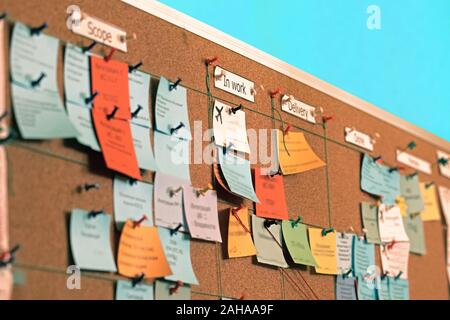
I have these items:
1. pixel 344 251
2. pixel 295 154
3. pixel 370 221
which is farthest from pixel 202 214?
pixel 370 221

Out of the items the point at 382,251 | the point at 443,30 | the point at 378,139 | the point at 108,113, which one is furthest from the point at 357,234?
the point at 443,30

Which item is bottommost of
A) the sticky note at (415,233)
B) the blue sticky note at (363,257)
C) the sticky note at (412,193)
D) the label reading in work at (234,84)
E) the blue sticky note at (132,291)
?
the blue sticky note at (132,291)

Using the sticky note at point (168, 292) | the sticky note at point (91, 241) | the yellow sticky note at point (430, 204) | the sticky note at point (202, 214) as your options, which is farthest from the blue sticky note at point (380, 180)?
the sticky note at point (91, 241)

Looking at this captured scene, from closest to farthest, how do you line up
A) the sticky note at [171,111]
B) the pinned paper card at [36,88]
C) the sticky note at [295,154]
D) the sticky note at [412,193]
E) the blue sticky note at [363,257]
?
the pinned paper card at [36,88] → the sticky note at [171,111] → the sticky note at [295,154] → the blue sticky note at [363,257] → the sticky note at [412,193]

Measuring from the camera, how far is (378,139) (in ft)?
5.66

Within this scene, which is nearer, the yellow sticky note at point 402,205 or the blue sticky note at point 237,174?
the blue sticky note at point 237,174

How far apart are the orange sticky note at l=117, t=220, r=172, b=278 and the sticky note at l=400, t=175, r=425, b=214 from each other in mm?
805

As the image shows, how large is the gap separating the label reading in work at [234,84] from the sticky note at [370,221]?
15.2 inches

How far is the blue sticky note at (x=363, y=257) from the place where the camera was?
1.54m

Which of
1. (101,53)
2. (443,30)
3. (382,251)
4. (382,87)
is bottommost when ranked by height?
(382,251)

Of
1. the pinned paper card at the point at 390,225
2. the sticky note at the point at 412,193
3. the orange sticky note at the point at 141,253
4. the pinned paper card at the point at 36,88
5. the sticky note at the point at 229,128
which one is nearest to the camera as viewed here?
the pinned paper card at the point at 36,88

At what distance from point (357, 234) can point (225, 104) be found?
44 centimetres

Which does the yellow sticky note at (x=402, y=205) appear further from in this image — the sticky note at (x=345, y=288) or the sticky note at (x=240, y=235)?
the sticky note at (x=240, y=235)
